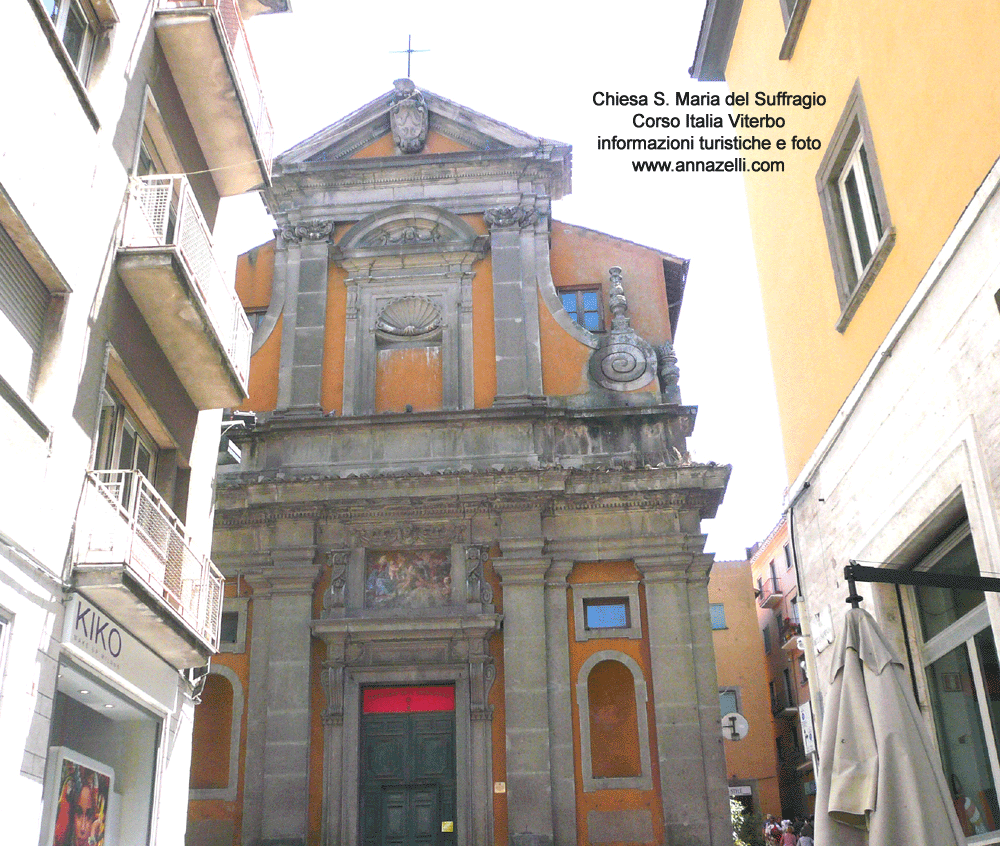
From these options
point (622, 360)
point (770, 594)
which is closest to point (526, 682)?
point (622, 360)

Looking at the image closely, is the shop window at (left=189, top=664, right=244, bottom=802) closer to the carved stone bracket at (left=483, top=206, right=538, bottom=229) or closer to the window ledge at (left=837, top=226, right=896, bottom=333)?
the carved stone bracket at (left=483, top=206, right=538, bottom=229)

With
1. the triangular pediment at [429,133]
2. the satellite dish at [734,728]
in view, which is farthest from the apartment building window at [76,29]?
the satellite dish at [734,728]

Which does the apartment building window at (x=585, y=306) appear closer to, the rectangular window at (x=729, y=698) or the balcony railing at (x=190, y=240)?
the balcony railing at (x=190, y=240)

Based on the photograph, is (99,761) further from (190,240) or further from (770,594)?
(770,594)

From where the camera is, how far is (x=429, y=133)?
2241 centimetres

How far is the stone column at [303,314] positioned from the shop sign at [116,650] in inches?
364

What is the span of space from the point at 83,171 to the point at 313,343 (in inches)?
426

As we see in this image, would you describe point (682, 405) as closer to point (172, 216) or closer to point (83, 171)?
point (172, 216)

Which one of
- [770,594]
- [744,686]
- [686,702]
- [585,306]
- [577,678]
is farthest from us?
[770,594]

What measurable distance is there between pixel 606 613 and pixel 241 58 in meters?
10.1

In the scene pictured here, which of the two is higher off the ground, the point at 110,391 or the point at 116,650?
the point at 110,391

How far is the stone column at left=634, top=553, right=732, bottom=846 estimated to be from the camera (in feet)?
53.5

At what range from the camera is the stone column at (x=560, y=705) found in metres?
16.4

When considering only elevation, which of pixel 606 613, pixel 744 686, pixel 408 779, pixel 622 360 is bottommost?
pixel 408 779
